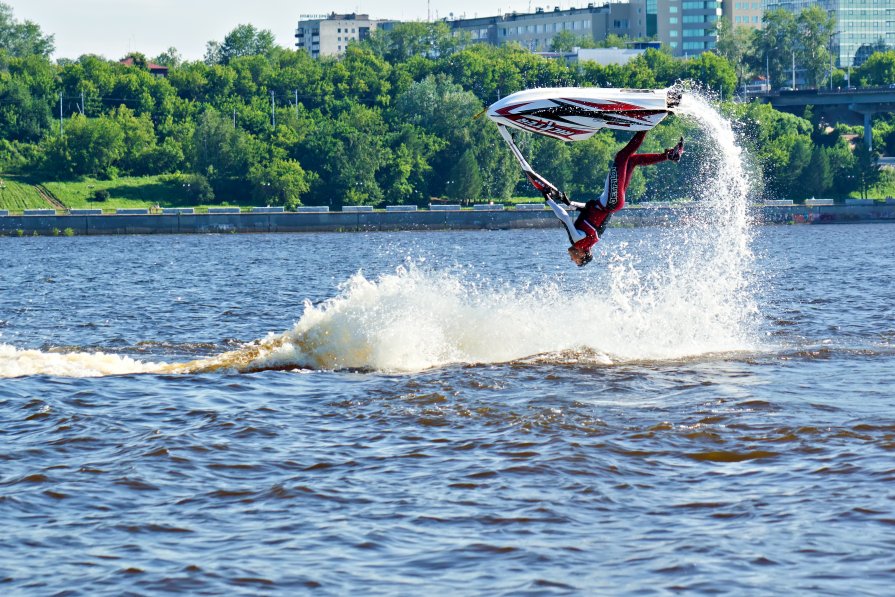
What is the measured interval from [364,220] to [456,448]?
107918 millimetres

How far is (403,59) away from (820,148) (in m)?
74.0

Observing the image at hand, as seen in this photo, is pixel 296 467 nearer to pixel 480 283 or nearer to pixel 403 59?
pixel 480 283

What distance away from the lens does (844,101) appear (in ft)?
515

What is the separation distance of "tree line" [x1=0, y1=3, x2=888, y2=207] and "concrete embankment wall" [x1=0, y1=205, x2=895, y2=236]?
7693mm

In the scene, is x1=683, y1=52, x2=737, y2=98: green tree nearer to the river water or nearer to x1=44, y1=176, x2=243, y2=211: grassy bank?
x1=44, y1=176, x2=243, y2=211: grassy bank

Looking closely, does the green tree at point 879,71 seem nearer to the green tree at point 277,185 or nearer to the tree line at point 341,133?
the tree line at point 341,133

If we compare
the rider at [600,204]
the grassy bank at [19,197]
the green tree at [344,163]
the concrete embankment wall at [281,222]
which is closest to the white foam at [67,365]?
the rider at [600,204]

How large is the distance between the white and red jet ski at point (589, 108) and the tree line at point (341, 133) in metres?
101

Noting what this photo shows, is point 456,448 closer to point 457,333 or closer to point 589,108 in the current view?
point 589,108

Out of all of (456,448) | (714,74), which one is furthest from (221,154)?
(456,448)

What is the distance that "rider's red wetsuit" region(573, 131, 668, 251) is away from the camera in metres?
24.9

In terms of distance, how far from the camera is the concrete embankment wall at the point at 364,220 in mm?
116812

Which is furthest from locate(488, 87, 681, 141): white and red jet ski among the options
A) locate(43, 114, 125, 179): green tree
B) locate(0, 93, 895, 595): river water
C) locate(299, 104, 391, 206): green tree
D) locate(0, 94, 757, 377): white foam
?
locate(43, 114, 125, 179): green tree

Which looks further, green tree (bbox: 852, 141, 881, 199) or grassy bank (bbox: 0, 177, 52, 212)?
green tree (bbox: 852, 141, 881, 199)
